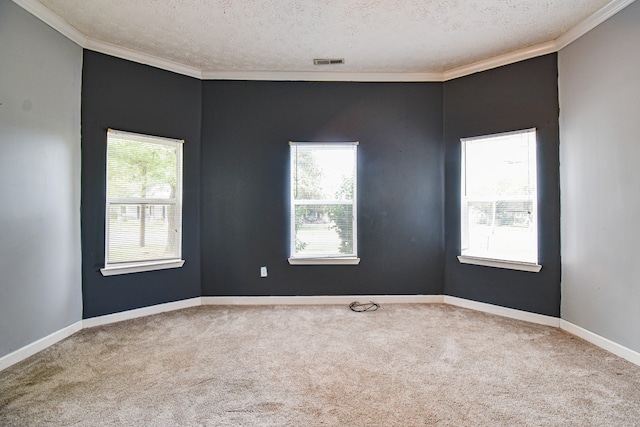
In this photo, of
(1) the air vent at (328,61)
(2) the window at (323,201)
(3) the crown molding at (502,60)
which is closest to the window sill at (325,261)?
(2) the window at (323,201)

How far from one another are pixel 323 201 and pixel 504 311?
7.97 ft

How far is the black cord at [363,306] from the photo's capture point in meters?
3.72

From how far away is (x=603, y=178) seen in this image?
271 cm

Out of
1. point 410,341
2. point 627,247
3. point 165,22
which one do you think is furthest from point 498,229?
point 165,22

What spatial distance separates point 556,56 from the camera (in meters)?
3.21

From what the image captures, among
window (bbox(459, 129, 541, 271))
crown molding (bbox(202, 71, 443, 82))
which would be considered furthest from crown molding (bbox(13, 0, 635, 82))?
window (bbox(459, 129, 541, 271))

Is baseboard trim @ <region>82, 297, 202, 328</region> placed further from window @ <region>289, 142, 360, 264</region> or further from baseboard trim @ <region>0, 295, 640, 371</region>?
window @ <region>289, 142, 360, 264</region>

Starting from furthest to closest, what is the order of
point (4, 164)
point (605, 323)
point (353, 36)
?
point (353, 36)
point (605, 323)
point (4, 164)

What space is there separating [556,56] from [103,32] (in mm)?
4564

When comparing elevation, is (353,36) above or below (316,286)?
above

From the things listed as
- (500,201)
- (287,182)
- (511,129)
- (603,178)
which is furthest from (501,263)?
(287,182)

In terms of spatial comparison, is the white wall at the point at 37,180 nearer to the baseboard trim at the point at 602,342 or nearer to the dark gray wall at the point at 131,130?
the dark gray wall at the point at 131,130

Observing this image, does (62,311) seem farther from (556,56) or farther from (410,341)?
(556,56)

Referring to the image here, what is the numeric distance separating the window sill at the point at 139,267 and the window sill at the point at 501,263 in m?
3.44
